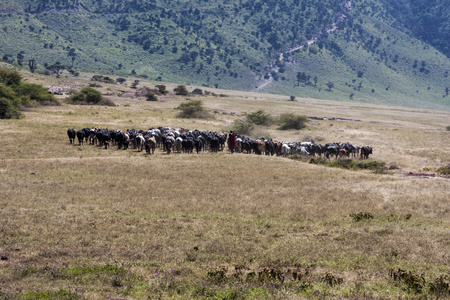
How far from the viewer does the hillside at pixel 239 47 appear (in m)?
147

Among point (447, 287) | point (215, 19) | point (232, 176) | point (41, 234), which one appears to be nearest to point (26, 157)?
point (232, 176)

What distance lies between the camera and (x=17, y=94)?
45.2m

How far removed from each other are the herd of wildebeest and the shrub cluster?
34.9ft

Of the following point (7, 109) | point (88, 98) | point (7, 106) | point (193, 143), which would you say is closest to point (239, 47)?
point (88, 98)

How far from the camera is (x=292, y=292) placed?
7.45m

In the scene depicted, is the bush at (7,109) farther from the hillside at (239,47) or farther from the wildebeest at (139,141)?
the hillside at (239,47)

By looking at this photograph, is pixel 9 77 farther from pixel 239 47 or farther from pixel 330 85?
pixel 239 47

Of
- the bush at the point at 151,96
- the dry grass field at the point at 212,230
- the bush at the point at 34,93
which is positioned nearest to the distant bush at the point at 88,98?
the bush at the point at 34,93

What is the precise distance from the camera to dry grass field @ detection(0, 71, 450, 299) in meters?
7.68

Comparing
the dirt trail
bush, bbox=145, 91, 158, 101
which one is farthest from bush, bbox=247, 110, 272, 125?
the dirt trail

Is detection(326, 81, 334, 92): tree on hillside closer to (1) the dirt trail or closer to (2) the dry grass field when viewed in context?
(1) the dirt trail

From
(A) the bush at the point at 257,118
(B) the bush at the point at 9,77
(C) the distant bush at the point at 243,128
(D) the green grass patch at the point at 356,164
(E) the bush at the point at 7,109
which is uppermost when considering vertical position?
(B) the bush at the point at 9,77

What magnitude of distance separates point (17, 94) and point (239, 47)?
138 metres

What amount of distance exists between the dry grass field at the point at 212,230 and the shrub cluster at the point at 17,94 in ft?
48.8
